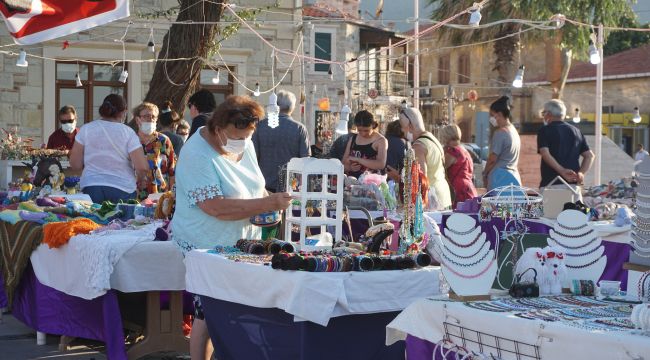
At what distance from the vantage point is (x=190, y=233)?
5238mm

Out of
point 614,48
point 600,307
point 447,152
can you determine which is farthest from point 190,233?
point 614,48

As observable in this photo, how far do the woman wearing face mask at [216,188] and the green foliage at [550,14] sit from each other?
23536 millimetres

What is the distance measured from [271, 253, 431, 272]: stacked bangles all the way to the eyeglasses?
0.95m

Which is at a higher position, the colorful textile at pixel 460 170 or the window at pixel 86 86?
the window at pixel 86 86

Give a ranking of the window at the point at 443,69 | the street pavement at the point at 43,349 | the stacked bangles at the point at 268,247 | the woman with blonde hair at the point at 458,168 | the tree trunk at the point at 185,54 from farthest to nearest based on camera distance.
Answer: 1. the window at the point at 443,69
2. the tree trunk at the point at 185,54
3. the woman with blonde hair at the point at 458,168
4. the street pavement at the point at 43,349
5. the stacked bangles at the point at 268,247

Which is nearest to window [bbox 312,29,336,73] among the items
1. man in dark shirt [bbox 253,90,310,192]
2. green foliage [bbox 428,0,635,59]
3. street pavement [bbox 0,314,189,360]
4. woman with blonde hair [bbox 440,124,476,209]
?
green foliage [bbox 428,0,635,59]

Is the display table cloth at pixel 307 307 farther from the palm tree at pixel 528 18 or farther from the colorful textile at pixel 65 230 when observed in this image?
the palm tree at pixel 528 18

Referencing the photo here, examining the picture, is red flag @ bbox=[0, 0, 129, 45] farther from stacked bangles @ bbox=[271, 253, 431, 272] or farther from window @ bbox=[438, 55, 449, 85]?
window @ bbox=[438, 55, 449, 85]

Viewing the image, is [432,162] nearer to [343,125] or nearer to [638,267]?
[638,267]

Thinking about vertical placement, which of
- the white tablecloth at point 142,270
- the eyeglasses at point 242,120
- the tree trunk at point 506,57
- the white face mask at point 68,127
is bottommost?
the white tablecloth at point 142,270

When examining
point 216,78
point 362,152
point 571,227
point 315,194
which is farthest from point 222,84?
point 571,227

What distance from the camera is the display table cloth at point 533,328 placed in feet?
9.73

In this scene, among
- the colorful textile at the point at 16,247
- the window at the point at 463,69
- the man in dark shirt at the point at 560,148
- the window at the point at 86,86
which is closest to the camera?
the colorful textile at the point at 16,247

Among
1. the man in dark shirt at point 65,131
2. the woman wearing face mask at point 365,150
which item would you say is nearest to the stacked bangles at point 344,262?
the woman wearing face mask at point 365,150
